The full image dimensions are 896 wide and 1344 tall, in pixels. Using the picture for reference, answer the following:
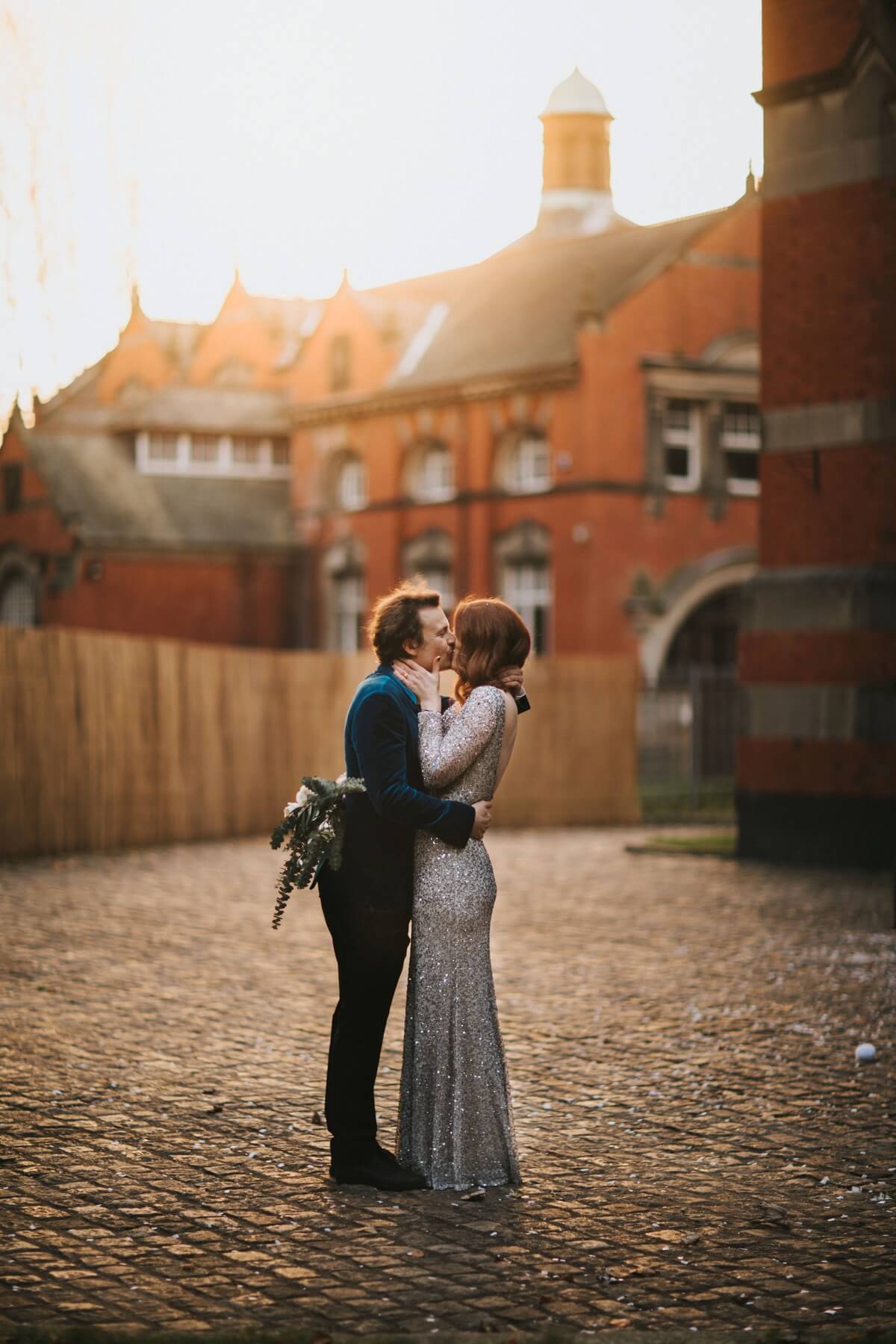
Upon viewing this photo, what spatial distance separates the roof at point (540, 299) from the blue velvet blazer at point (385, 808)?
31.2 metres

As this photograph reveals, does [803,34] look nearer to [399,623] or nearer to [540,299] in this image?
[399,623]

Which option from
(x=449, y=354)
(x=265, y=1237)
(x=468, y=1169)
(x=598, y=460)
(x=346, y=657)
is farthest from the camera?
(x=449, y=354)

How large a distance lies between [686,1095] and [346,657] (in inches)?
658

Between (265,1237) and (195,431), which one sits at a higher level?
(195,431)

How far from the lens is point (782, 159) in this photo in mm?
18953

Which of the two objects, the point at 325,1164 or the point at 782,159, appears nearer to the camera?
→ the point at 325,1164

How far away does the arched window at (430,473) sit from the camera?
40.5 m

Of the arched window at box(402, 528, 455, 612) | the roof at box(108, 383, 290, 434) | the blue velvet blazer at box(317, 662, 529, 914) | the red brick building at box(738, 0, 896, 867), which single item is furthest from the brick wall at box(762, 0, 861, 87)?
the roof at box(108, 383, 290, 434)

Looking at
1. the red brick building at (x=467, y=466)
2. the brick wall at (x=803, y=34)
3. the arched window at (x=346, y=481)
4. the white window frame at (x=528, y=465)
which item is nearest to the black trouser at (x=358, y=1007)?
the brick wall at (x=803, y=34)

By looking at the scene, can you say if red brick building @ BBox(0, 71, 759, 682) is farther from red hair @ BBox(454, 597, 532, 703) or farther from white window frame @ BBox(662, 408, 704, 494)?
red hair @ BBox(454, 597, 532, 703)

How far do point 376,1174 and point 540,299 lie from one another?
3668 cm

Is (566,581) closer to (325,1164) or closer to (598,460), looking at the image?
(598,460)

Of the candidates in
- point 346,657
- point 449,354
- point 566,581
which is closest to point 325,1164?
point 346,657

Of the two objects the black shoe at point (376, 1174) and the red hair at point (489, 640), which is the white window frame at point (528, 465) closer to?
the red hair at point (489, 640)
